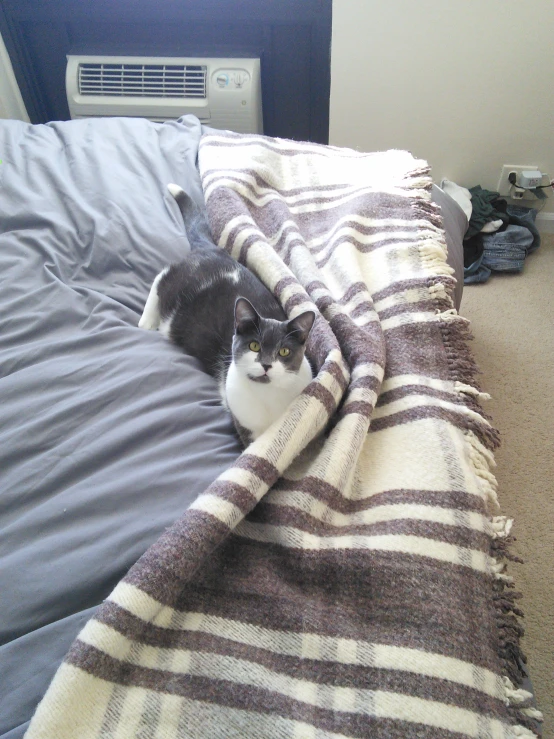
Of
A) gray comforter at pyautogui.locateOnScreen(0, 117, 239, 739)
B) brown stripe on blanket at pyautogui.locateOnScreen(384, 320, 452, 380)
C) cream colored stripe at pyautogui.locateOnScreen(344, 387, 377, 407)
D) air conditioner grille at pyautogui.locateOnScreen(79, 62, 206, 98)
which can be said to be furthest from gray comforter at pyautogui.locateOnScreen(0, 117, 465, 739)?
air conditioner grille at pyautogui.locateOnScreen(79, 62, 206, 98)

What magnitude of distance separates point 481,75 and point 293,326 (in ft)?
5.95

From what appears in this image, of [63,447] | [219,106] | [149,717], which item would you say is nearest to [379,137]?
[219,106]

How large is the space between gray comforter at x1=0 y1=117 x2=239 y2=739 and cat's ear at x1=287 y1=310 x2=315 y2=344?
0.62 feet

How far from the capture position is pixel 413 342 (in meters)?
0.90

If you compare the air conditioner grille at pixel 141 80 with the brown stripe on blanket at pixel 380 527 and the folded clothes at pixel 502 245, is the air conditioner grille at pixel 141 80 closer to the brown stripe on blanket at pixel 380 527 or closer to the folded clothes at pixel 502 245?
the folded clothes at pixel 502 245

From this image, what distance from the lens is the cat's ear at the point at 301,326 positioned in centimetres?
81

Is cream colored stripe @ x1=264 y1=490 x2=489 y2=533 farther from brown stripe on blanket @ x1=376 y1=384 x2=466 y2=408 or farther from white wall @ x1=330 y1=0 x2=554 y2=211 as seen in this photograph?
white wall @ x1=330 y1=0 x2=554 y2=211

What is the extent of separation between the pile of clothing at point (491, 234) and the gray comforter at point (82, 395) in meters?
1.29

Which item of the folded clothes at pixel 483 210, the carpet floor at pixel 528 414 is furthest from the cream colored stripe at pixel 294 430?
the folded clothes at pixel 483 210

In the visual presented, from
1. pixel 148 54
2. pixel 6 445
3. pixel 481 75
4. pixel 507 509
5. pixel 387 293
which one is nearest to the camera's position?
pixel 6 445

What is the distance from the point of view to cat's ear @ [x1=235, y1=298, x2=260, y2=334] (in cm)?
82

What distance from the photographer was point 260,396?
85 centimetres

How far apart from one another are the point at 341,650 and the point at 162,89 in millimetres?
2301

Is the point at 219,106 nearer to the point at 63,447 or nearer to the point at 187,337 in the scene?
the point at 187,337
